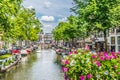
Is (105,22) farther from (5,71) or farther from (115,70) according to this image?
(115,70)

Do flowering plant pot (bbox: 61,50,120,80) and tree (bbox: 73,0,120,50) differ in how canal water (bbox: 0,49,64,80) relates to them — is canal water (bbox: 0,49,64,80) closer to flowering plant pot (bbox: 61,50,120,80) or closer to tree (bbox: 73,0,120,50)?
tree (bbox: 73,0,120,50)

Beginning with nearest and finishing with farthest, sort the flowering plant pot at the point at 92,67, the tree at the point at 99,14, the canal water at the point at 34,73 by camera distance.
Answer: the flowering plant pot at the point at 92,67, the canal water at the point at 34,73, the tree at the point at 99,14

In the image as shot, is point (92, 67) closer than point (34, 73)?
Yes

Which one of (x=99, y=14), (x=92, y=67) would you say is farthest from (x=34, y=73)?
(x=92, y=67)

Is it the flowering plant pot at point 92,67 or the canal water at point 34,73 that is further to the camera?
the canal water at point 34,73

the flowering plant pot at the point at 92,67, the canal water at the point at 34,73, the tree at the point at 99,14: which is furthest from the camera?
the tree at the point at 99,14

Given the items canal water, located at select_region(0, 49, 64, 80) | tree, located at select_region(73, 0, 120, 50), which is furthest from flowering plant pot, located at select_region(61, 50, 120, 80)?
tree, located at select_region(73, 0, 120, 50)

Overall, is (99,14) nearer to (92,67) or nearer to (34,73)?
(34,73)

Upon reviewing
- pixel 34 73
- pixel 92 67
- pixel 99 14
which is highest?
pixel 99 14

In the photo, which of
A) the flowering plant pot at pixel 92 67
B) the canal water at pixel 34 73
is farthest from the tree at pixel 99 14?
the flowering plant pot at pixel 92 67

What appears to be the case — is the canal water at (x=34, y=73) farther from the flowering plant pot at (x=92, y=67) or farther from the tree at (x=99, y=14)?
the flowering plant pot at (x=92, y=67)

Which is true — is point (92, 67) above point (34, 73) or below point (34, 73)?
above

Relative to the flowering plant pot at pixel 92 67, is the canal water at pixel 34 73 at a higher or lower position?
Answer: lower

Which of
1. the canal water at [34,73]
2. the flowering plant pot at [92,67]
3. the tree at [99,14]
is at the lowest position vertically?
the canal water at [34,73]
